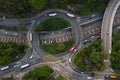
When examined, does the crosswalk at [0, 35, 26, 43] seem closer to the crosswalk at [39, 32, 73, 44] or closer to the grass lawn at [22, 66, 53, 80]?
the crosswalk at [39, 32, 73, 44]

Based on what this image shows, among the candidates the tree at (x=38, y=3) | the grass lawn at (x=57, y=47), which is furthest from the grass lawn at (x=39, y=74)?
the tree at (x=38, y=3)

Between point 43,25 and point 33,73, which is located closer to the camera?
point 33,73

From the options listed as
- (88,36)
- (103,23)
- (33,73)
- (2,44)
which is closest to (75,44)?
(88,36)

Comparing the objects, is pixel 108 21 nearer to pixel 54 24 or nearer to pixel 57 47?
pixel 54 24

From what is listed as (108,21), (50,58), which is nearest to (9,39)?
(50,58)

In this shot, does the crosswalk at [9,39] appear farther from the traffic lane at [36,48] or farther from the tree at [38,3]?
the tree at [38,3]

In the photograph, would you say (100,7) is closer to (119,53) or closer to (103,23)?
(103,23)

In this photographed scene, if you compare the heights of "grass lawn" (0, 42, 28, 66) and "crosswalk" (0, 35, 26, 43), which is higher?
"crosswalk" (0, 35, 26, 43)

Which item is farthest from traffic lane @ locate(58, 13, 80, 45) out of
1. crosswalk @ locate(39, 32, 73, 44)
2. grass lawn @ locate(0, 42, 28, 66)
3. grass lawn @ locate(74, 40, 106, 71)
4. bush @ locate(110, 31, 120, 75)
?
grass lawn @ locate(0, 42, 28, 66)
